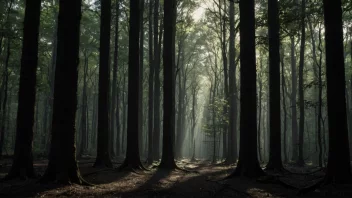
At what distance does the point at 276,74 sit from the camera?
14.2 metres

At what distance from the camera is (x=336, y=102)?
809cm

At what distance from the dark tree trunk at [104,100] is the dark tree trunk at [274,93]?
24.1ft

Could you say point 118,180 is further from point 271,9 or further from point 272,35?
point 271,9

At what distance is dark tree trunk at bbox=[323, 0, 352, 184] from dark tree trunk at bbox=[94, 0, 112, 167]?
9.53 metres

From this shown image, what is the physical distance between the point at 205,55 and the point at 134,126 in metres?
25.3

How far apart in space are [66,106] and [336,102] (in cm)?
725

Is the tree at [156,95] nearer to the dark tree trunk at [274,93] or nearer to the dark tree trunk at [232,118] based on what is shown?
the dark tree trunk at [232,118]

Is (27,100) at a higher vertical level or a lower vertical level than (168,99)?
lower

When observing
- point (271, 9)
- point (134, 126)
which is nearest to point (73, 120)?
point (134, 126)

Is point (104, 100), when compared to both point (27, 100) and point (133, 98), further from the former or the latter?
point (27, 100)

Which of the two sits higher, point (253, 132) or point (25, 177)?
point (253, 132)

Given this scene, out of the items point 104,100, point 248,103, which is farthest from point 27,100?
point 248,103

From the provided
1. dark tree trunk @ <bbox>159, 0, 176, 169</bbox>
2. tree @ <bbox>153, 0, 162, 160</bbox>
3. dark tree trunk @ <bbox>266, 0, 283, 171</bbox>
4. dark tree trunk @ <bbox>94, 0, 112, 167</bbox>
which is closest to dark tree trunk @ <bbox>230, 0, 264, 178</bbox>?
dark tree trunk @ <bbox>266, 0, 283, 171</bbox>

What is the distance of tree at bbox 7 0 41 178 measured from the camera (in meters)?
9.64
